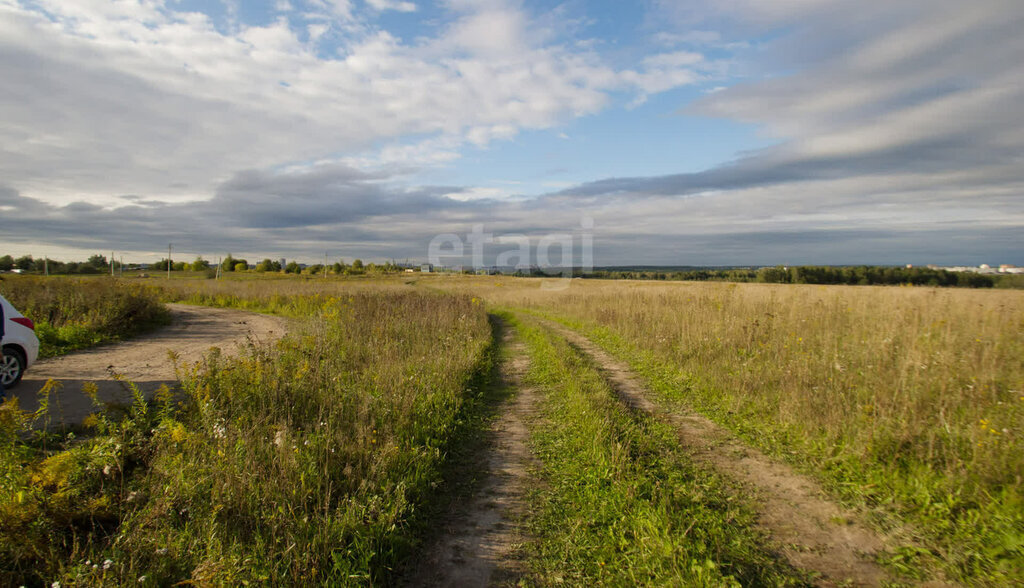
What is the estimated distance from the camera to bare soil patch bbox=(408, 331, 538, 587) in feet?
9.87

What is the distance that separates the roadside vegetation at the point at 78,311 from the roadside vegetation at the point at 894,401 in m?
14.7

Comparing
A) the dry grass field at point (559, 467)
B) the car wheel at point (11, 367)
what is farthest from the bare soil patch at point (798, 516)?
the car wheel at point (11, 367)

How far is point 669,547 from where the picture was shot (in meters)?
3.02

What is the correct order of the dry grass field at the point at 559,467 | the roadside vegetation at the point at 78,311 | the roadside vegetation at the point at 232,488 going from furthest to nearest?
the roadside vegetation at the point at 78,311 < the dry grass field at the point at 559,467 < the roadside vegetation at the point at 232,488

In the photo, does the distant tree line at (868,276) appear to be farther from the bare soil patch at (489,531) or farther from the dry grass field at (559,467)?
the bare soil patch at (489,531)

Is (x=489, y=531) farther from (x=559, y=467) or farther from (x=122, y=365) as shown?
(x=122, y=365)

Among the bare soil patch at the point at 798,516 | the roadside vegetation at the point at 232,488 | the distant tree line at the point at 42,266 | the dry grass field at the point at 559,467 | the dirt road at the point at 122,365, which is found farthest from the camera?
the distant tree line at the point at 42,266

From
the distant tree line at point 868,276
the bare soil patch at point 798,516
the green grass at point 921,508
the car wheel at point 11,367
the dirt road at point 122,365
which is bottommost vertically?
the bare soil patch at point 798,516

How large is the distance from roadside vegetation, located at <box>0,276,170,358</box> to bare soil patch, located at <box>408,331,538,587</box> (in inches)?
462

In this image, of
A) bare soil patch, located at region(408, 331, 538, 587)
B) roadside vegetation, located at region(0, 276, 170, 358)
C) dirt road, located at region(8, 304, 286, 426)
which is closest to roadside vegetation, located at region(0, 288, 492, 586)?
bare soil patch, located at region(408, 331, 538, 587)

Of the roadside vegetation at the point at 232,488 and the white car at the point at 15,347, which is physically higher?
the white car at the point at 15,347

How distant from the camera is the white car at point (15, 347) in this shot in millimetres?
6809

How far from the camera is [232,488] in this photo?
336 centimetres

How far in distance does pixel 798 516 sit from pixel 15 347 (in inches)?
449
